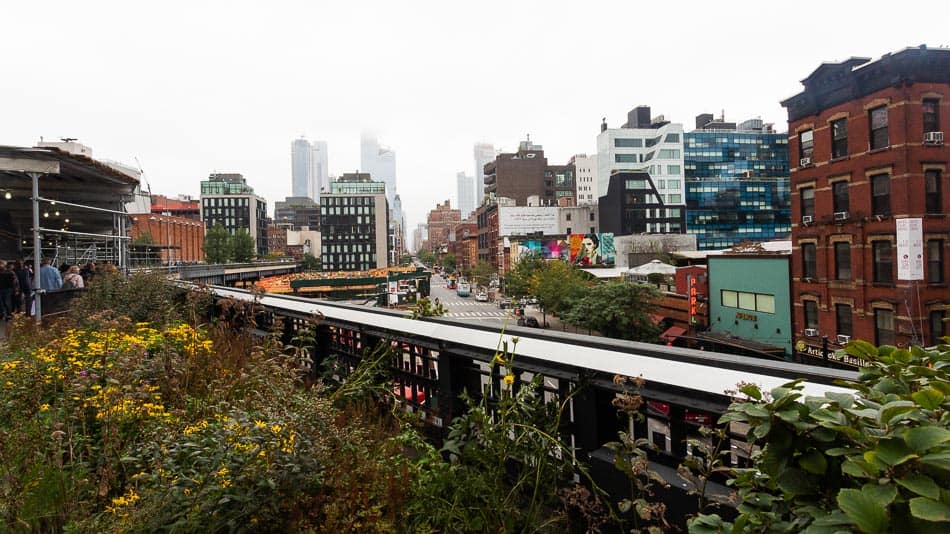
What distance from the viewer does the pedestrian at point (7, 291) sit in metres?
12.0

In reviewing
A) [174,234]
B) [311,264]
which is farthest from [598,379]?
[311,264]

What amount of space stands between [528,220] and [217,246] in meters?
58.2

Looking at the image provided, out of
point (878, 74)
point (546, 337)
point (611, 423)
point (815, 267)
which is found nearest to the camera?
point (611, 423)

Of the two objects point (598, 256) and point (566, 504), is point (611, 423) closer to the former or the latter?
point (566, 504)

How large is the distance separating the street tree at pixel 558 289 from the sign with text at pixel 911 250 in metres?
21.8

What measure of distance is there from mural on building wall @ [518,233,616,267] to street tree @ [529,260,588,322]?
23.5 m

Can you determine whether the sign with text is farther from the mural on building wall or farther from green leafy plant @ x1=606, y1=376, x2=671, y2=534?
the mural on building wall

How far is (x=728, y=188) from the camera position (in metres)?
92.4

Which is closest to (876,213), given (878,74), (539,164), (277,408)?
(878,74)

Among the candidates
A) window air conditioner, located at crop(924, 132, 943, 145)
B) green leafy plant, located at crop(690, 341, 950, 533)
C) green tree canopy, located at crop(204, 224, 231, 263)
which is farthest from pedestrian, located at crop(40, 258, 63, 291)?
green tree canopy, located at crop(204, 224, 231, 263)

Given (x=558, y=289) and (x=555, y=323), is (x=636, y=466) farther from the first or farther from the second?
(x=555, y=323)

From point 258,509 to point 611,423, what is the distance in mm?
1957

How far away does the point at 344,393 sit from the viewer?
14.8 feet

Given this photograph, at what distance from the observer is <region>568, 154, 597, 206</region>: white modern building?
368 feet
